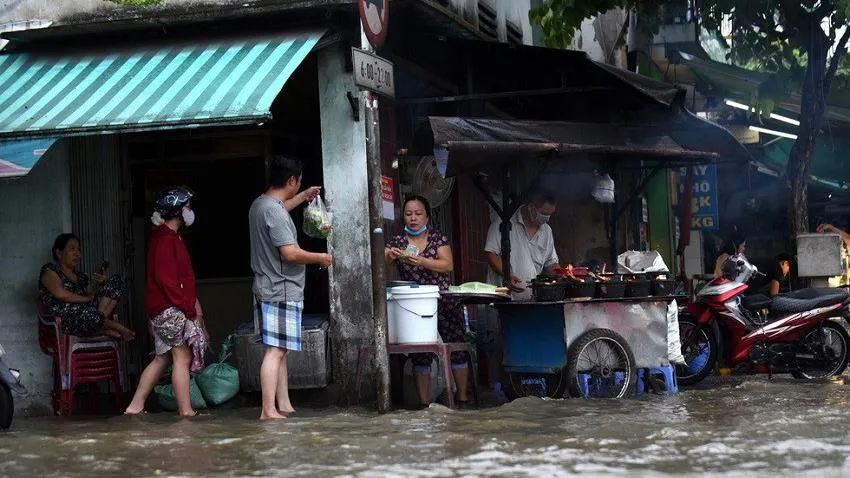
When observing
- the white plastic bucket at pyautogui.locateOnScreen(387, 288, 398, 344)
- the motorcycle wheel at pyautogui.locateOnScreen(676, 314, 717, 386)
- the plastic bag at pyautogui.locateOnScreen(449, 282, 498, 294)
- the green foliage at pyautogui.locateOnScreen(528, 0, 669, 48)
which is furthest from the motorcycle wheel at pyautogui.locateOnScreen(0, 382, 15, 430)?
the green foliage at pyautogui.locateOnScreen(528, 0, 669, 48)

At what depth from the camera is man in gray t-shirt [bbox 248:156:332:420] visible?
31.3ft

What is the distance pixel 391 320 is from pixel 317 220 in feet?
3.20

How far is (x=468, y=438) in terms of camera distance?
25.2 feet

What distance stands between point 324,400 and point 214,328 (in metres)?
2.84

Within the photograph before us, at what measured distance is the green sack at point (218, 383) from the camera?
1075 cm

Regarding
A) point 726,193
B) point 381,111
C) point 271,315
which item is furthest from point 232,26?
point 726,193

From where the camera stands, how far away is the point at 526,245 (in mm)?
11578

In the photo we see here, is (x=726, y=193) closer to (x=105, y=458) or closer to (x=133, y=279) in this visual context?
(x=133, y=279)

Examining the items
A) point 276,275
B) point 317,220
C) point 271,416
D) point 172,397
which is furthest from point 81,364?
point 317,220

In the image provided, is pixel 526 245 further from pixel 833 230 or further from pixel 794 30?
pixel 833 230

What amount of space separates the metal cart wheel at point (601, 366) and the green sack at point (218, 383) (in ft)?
9.23

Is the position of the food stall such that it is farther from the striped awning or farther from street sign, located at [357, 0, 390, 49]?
the striped awning

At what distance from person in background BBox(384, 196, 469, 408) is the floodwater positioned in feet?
2.08

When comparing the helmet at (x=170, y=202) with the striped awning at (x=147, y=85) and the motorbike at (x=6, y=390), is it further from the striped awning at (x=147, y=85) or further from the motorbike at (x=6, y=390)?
the motorbike at (x=6, y=390)
